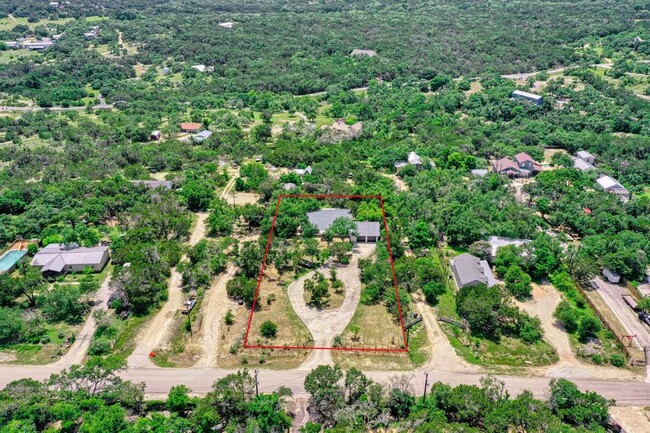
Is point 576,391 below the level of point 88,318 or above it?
above

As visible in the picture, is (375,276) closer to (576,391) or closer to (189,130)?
(576,391)

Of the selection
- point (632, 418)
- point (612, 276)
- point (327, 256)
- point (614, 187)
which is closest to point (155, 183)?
point (327, 256)

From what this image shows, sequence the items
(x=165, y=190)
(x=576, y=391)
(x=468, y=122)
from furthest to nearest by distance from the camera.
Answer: (x=468, y=122)
(x=165, y=190)
(x=576, y=391)

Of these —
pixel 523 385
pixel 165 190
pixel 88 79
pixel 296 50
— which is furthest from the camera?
pixel 296 50

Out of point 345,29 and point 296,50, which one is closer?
point 296,50

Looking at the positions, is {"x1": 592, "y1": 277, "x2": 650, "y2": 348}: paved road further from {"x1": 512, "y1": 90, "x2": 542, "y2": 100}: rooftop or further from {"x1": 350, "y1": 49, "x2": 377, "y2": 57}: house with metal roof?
{"x1": 350, "y1": 49, "x2": 377, "y2": 57}: house with metal roof

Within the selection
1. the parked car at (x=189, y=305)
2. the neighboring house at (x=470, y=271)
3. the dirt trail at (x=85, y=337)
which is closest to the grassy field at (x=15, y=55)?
the dirt trail at (x=85, y=337)

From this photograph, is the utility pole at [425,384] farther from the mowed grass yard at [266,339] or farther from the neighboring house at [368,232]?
the neighboring house at [368,232]

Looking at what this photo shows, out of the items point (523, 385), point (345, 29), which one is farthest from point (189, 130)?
point (345, 29)
